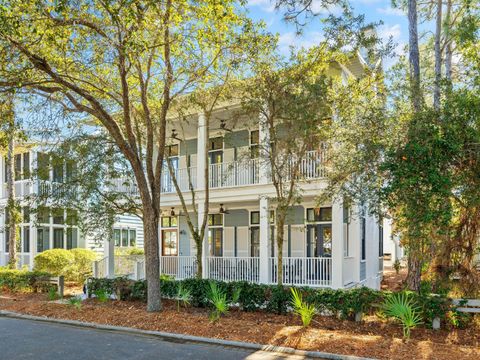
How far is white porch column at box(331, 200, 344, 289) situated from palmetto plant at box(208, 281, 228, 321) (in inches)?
154

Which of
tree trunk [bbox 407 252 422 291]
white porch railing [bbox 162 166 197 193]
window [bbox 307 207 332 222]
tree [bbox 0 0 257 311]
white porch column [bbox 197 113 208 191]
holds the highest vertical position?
A: tree [bbox 0 0 257 311]

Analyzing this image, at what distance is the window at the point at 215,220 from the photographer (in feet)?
63.2

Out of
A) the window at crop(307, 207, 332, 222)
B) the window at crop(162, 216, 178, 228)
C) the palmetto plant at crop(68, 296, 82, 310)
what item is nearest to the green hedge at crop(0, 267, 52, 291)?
the palmetto plant at crop(68, 296, 82, 310)

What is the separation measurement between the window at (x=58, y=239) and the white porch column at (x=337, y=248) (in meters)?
17.0

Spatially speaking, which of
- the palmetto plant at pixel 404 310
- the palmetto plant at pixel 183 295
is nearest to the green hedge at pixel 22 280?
the palmetto plant at pixel 183 295

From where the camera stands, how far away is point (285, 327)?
Result: 8.84 m

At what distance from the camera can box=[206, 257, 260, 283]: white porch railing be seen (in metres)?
15.4

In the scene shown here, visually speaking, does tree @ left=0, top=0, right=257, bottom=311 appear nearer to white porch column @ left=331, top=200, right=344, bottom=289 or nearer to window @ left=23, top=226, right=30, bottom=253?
white porch column @ left=331, top=200, right=344, bottom=289

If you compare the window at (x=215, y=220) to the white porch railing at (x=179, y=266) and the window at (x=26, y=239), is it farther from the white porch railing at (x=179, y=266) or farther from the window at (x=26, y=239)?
the window at (x=26, y=239)

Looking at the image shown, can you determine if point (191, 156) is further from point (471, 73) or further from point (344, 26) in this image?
point (471, 73)

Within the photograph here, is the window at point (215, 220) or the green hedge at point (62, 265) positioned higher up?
the window at point (215, 220)

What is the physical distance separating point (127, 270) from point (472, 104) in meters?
15.4

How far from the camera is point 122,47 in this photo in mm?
8852

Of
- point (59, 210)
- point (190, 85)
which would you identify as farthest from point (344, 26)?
point (59, 210)
